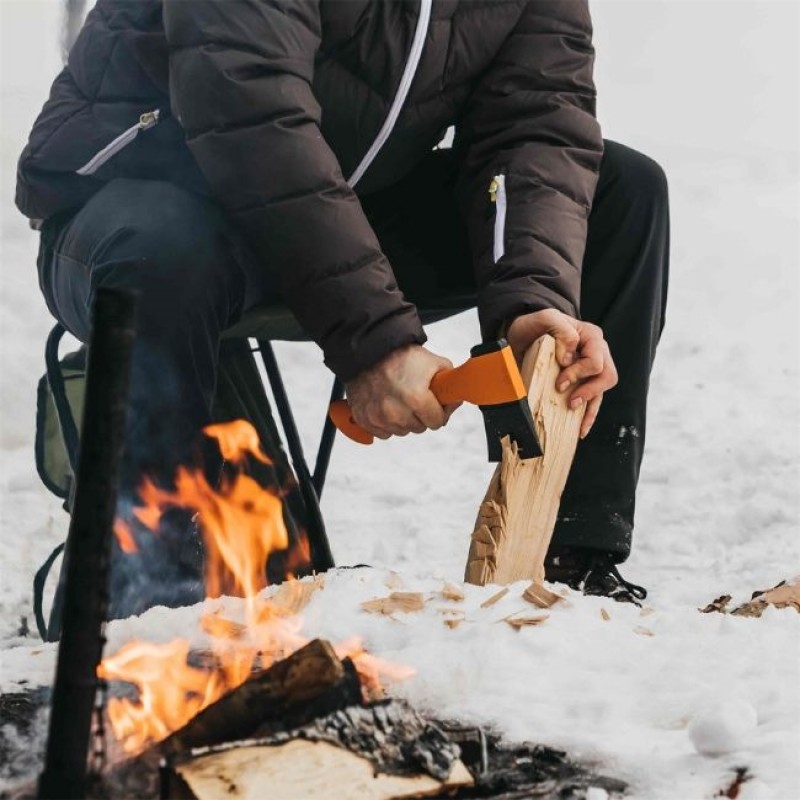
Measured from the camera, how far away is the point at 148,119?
8.04 feet

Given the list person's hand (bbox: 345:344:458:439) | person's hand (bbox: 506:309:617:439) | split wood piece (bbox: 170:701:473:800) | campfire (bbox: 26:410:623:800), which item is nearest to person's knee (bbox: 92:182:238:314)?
person's hand (bbox: 345:344:458:439)

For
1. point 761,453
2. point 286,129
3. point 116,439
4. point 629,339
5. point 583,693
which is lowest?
point 761,453

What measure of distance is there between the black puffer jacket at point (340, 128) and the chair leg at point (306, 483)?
2.40ft

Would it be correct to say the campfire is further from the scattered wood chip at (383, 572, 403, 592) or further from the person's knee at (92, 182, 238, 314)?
the person's knee at (92, 182, 238, 314)

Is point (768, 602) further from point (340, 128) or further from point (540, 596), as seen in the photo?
point (340, 128)

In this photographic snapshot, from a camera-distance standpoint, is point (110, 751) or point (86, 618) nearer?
point (86, 618)

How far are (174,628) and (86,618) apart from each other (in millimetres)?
777

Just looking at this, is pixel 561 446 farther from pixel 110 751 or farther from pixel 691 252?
pixel 691 252

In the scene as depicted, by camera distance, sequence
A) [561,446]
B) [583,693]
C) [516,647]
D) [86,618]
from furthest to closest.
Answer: [561,446] < [516,647] < [583,693] < [86,618]

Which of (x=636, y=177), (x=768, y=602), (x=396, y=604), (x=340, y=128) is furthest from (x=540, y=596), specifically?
(x=636, y=177)

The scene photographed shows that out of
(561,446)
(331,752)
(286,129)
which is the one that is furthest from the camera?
(561,446)

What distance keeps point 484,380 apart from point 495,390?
0.03 metres

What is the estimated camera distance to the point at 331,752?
139cm

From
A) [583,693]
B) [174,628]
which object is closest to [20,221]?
[174,628]
